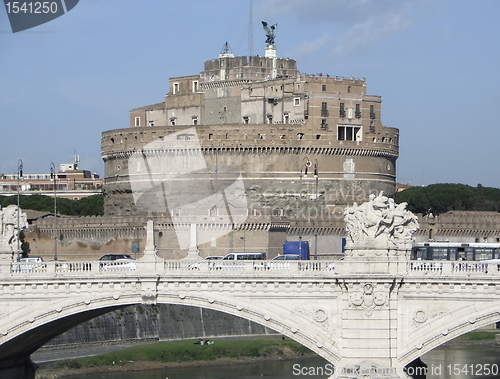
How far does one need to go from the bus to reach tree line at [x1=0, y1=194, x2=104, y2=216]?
6723cm

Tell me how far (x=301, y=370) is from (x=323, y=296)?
903 inches

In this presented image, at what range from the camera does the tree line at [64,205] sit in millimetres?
112312

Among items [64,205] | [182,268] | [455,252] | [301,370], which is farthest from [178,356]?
[64,205]

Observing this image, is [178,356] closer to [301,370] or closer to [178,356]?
[178,356]

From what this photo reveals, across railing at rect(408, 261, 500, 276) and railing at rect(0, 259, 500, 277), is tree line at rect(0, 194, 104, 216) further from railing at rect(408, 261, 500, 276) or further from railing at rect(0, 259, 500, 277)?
railing at rect(408, 261, 500, 276)

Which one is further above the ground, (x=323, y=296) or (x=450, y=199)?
(x=450, y=199)

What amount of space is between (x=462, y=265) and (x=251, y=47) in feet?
199

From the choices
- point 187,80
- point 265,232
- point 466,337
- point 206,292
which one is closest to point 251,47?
point 187,80

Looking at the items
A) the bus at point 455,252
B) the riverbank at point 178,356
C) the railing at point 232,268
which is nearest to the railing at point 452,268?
the railing at point 232,268

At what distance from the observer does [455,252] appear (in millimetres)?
48094

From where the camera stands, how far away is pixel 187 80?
95.2 m

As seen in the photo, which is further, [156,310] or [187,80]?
[187,80]

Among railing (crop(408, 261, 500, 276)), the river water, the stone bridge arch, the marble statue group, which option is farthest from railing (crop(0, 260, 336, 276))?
the river water

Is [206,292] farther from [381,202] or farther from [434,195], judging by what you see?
[434,195]
